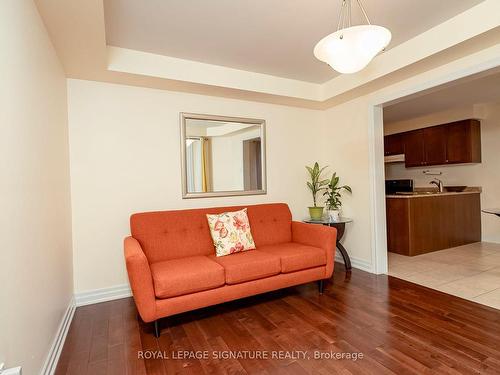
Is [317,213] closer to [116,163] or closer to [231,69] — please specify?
[231,69]

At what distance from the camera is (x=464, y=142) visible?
4641 millimetres

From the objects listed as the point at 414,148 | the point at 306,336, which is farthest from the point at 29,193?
the point at 414,148

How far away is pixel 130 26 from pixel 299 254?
2.41 metres

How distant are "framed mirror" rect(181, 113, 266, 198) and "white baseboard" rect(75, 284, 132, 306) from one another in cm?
113

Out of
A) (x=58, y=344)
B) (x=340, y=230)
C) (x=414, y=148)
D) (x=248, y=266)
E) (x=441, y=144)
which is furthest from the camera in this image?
(x=414, y=148)

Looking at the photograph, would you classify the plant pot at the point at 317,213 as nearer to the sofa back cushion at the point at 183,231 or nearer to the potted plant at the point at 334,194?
the potted plant at the point at 334,194

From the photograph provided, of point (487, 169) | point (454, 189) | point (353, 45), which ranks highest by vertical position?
point (353, 45)

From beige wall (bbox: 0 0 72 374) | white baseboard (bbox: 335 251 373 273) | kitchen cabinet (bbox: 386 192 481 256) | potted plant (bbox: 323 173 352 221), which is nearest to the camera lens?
beige wall (bbox: 0 0 72 374)

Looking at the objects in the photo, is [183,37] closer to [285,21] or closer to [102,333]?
[285,21]

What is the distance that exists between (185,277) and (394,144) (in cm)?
543

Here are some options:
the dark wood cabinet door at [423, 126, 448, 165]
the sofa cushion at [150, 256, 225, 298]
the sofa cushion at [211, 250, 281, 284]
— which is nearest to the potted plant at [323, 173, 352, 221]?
the sofa cushion at [211, 250, 281, 284]

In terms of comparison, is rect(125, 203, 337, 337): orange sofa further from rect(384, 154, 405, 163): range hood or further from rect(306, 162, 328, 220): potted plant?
rect(384, 154, 405, 163): range hood

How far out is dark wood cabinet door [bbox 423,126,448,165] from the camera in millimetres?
4945

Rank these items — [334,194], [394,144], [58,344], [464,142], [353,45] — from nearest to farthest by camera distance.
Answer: [353,45], [58,344], [334,194], [464,142], [394,144]
